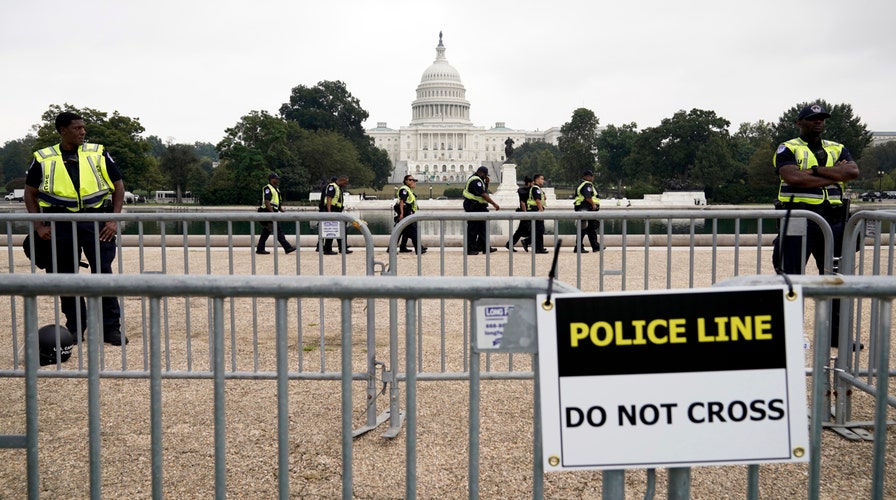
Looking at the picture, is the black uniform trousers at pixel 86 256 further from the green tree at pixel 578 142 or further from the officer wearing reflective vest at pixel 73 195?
the green tree at pixel 578 142

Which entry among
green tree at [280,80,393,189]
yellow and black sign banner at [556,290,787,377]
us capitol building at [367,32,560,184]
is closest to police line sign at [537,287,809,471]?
yellow and black sign banner at [556,290,787,377]

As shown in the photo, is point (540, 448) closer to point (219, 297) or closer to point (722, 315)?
point (722, 315)

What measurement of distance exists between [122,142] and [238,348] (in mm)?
58369

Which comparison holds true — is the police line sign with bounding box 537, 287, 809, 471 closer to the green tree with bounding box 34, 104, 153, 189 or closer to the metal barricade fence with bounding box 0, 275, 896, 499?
the metal barricade fence with bounding box 0, 275, 896, 499

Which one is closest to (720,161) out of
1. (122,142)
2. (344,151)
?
(344,151)

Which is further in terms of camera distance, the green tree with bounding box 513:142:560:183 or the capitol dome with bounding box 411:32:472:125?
the capitol dome with bounding box 411:32:472:125

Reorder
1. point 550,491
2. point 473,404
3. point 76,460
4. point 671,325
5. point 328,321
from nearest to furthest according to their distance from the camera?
point 671,325, point 473,404, point 550,491, point 76,460, point 328,321

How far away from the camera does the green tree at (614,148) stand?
8719 cm

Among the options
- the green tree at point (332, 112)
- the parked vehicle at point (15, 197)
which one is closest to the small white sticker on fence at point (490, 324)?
the parked vehicle at point (15, 197)

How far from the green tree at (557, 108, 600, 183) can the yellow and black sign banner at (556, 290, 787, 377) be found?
87.1 m

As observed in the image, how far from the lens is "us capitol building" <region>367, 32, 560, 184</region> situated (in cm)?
12638

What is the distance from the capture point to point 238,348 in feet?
21.6

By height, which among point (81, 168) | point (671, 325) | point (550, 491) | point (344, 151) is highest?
point (344, 151)

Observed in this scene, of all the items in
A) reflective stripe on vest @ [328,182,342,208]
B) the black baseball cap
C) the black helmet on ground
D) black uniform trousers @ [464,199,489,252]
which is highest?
the black baseball cap
